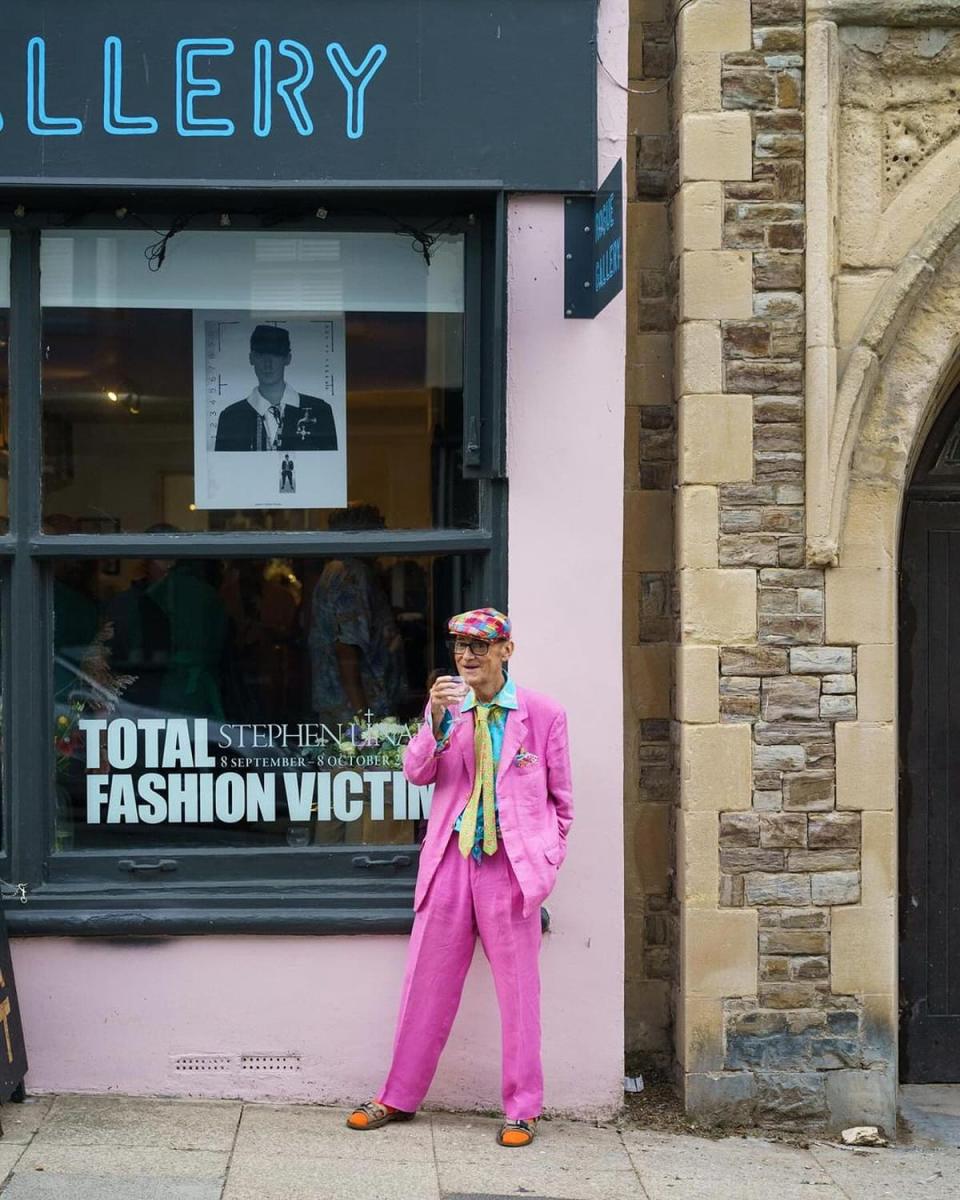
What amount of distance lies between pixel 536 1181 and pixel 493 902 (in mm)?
997

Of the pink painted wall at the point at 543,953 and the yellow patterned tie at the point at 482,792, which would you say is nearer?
the yellow patterned tie at the point at 482,792

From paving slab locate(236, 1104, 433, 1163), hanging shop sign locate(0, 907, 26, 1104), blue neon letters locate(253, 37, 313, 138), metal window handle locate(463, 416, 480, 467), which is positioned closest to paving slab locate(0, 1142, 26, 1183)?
hanging shop sign locate(0, 907, 26, 1104)

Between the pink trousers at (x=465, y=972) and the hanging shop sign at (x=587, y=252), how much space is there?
7.21ft

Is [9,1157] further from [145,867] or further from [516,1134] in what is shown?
[516,1134]

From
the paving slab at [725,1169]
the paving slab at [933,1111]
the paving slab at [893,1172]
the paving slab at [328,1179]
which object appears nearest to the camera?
the paving slab at [328,1179]

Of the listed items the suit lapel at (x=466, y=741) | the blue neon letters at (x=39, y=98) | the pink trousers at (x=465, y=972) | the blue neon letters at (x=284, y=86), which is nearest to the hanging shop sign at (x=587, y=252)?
the blue neon letters at (x=284, y=86)

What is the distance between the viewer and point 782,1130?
6152 mm

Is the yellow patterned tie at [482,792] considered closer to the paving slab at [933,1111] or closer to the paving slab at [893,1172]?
the paving slab at [893,1172]

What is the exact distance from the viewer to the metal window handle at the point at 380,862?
6359mm

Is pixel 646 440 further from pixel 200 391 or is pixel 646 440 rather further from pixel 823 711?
pixel 200 391

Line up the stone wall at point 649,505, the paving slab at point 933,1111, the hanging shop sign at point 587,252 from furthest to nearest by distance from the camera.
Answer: the stone wall at point 649,505
the paving slab at point 933,1111
the hanging shop sign at point 587,252

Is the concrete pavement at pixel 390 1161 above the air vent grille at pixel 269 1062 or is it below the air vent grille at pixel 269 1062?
below

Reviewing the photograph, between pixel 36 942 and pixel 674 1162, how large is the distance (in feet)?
8.64

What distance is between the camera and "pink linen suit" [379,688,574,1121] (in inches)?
228
